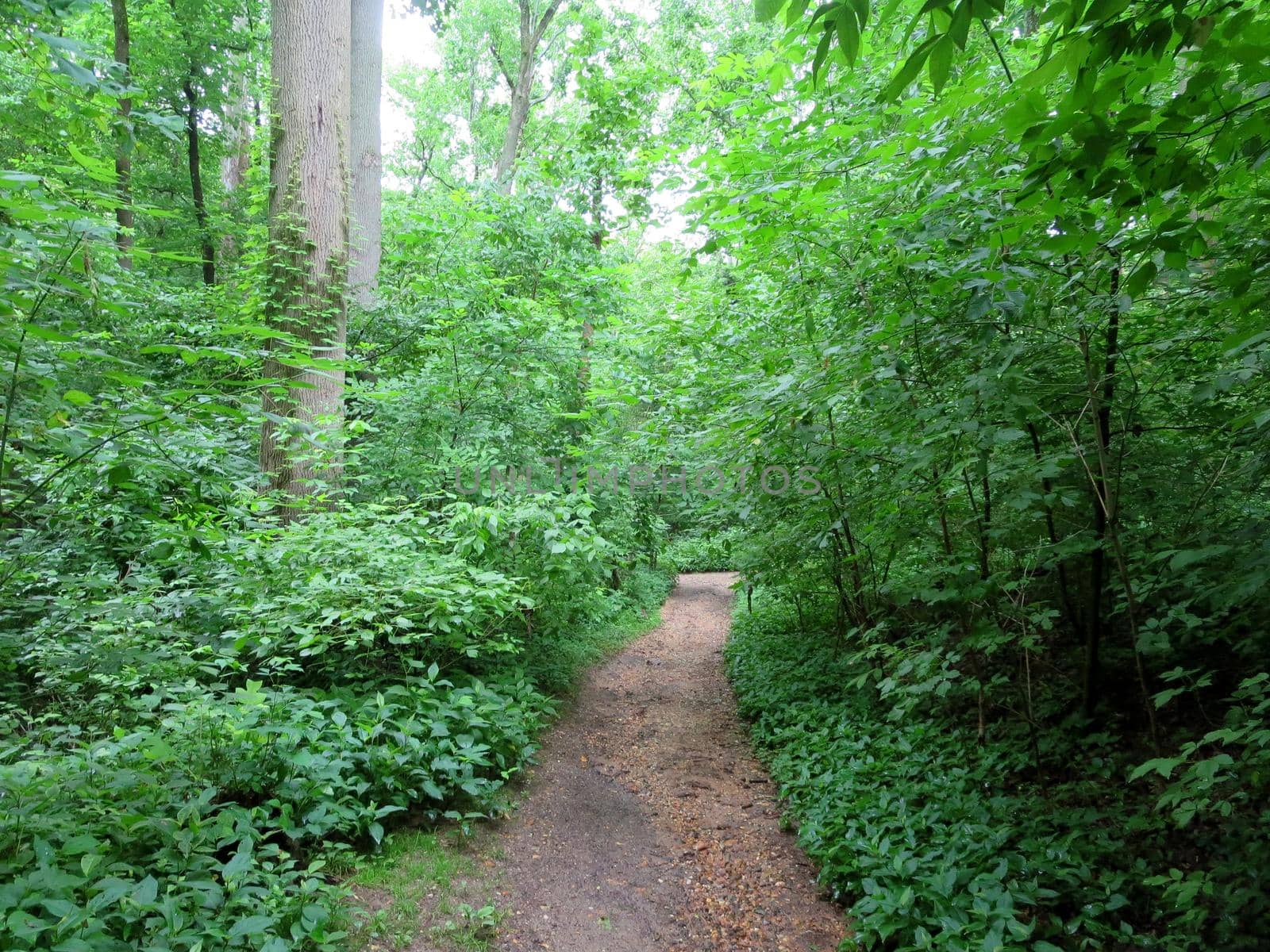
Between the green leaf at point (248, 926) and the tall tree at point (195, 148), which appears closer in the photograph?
the green leaf at point (248, 926)

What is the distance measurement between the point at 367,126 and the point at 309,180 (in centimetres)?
357

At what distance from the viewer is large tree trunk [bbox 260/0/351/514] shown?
6605 millimetres

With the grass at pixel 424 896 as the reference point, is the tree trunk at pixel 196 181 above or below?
above

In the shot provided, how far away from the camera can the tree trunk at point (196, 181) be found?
1018 centimetres

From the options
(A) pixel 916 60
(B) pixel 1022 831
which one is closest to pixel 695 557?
(B) pixel 1022 831

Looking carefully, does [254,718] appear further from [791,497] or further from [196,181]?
[196,181]

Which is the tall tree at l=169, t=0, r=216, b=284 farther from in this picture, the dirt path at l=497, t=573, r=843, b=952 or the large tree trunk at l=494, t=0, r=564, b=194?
the dirt path at l=497, t=573, r=843, b=952

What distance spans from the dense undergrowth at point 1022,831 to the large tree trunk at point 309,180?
212 inches

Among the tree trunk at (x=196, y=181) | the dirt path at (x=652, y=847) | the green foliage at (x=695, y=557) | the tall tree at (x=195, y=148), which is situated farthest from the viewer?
the green foliage at (x=695, y=557)

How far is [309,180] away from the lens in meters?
6.81

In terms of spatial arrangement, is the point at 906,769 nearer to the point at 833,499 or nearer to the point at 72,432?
the point at 833,499

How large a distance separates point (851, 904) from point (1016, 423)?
9.37 ft

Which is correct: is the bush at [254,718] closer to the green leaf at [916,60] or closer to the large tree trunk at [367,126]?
the green leaf at [916,60]

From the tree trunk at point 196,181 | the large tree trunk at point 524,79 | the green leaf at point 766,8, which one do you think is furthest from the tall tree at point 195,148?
the green leaf at point 766,8
